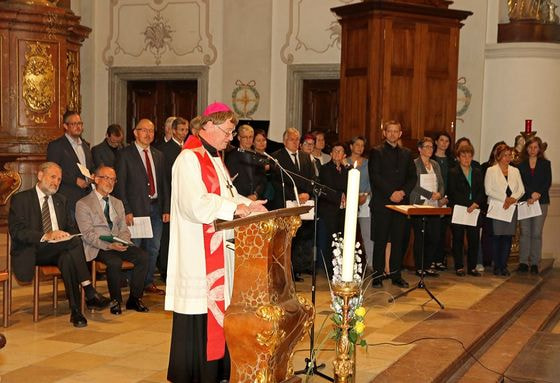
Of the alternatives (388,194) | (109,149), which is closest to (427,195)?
(388,194)

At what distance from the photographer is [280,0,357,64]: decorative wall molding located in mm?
12812

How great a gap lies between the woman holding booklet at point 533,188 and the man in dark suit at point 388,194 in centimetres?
222

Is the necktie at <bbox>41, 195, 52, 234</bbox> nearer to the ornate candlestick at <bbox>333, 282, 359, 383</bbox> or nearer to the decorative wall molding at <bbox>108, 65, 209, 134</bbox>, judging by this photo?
the ornate candlestick at <bbox>333, 282, 359, 383</bbox>

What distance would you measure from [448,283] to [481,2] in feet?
15.4

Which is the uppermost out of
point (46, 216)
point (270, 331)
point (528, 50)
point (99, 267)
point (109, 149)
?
point (528, 50)

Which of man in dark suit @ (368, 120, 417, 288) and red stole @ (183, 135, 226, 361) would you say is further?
man in dark suit @ (368, 120, 417, 288)

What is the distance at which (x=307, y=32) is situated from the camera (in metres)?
13.0

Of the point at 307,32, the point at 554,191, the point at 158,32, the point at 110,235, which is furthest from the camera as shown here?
the point at 158,32

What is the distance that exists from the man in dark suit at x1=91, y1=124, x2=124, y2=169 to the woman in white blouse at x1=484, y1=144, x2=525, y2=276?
13.9 ft

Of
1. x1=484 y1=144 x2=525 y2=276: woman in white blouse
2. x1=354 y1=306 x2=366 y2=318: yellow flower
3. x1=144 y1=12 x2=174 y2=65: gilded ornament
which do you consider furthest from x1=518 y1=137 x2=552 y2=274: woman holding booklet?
x1=354 y1=306 x2=366 y2=318: yellow flower

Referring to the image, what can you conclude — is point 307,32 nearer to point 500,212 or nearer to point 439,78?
point 439,78

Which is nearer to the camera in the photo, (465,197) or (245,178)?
(245,178)

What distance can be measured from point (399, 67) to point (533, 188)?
217 cm

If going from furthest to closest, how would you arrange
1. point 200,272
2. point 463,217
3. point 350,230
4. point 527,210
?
point 527,210 < point 463,217 < point 200,272 < point 350,230
